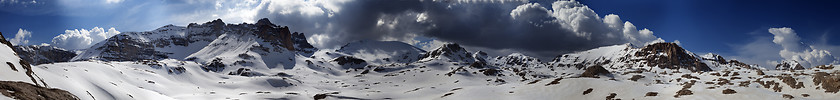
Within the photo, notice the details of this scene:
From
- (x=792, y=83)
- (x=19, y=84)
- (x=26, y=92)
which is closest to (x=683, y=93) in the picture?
(x=792, y=83)

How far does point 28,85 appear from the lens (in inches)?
1114

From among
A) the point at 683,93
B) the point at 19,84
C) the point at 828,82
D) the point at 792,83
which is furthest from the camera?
the point at 683,93

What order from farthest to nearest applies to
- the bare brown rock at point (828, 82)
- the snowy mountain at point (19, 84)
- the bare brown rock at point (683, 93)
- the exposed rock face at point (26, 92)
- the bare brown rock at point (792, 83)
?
the bare brown rock at point (683, 93) < the bare brown rock at point (792, 83) < the bare brown rock at point (828, 82) < the snowy mountain at point (19, 84) < the exposed rock face at point (26, 92)

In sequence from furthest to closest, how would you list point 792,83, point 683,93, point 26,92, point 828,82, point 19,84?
point 683,93 < point 792,83 < point 828,82 < point 19,84 < point 26,92

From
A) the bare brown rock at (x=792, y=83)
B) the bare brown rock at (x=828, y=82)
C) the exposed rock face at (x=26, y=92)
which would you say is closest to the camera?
the exposed rock face at (x=26, y=92)

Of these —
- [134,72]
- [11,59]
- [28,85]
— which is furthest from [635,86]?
[134,72]

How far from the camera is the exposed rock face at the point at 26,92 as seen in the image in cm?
2347

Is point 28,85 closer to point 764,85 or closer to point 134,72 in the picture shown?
point 764,85

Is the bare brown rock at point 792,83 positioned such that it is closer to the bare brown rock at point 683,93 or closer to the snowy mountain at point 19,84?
the bare brown rock at point 683,93

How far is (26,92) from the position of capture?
1006 inches

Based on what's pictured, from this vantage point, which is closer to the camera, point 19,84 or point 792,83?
point 19,84

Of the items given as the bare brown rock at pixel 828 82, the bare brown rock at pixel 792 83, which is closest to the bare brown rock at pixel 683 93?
the bare brown rock at pixel 792 83

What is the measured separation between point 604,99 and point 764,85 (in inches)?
648

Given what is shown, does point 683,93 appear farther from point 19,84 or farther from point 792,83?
point 19,84
